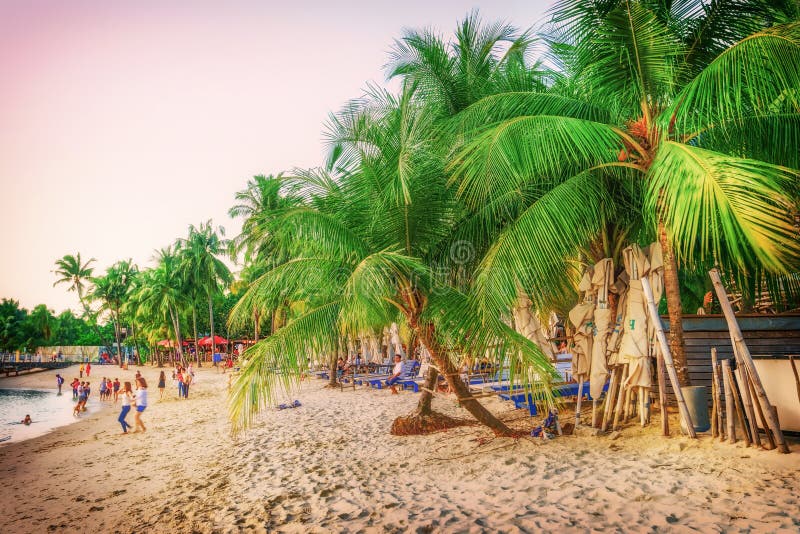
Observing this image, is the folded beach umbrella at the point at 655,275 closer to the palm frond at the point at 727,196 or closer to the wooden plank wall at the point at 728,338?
the wooden plank wall at the point at 728,338

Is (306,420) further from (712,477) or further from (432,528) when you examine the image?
(712,477)

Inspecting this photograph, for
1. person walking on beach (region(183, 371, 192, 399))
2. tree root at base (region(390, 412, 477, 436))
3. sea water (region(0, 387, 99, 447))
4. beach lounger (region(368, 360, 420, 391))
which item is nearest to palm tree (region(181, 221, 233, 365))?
sea water (region(0, 387, 99, 447))

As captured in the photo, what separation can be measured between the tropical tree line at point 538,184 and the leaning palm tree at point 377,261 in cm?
3

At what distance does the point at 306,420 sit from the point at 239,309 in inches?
195

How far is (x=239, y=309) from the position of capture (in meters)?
6.71

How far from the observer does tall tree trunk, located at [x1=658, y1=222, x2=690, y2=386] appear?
6074mm

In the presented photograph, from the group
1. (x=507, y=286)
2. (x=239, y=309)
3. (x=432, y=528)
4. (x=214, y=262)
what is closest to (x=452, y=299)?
(x=507, y=286)

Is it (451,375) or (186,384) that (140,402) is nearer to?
(186,384)

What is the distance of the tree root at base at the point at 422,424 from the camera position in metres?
8.27

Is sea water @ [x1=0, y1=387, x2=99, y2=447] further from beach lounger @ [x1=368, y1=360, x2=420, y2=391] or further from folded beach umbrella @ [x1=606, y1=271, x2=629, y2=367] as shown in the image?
folded beach umbrella @ [x1=606, y1=271, x2=629, y2=367]

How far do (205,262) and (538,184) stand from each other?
34655mm

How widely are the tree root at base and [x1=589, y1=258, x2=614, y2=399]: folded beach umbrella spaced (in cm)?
252

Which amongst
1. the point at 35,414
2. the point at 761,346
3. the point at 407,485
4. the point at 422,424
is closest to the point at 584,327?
the point at 761,346

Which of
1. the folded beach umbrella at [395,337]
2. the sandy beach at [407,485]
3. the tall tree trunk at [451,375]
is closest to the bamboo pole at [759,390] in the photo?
the sandy beach at [407,485]
